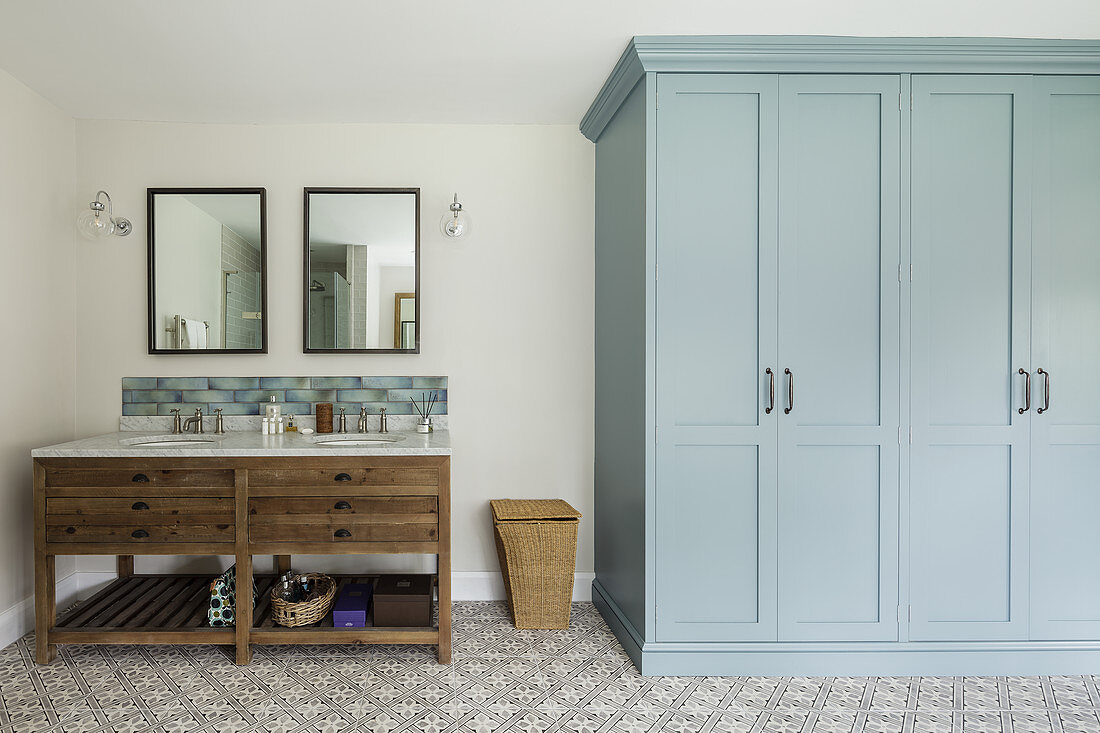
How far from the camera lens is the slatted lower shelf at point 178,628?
2.57m

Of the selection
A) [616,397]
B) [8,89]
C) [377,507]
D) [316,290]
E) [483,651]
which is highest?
[8,89]

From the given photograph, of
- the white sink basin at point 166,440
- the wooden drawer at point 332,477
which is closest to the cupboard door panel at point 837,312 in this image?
the wooden drawer at point 332,477

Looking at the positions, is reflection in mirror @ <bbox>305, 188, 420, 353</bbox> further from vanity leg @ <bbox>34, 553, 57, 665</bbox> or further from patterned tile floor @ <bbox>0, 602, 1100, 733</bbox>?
patterned tile floor @ <bbox>0, 602, 1100, 733</bbox>

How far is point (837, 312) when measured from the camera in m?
2.50

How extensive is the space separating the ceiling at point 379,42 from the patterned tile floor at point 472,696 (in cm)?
252

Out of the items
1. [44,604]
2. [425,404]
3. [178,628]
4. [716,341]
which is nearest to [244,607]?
[178,628]

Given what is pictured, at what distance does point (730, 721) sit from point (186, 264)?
10.7 ft

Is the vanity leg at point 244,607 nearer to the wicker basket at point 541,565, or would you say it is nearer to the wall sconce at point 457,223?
the wicker basket at point 541,565

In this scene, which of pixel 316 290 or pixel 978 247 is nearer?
pixel 978 247

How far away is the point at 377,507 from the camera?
102 inches

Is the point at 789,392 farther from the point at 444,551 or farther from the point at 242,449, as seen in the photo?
Answer: the point at 242,449

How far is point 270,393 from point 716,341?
230 cm

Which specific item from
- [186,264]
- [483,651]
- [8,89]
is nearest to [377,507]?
[483,651]

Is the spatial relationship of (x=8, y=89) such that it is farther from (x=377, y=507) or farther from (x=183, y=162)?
(x=377, y=507)
